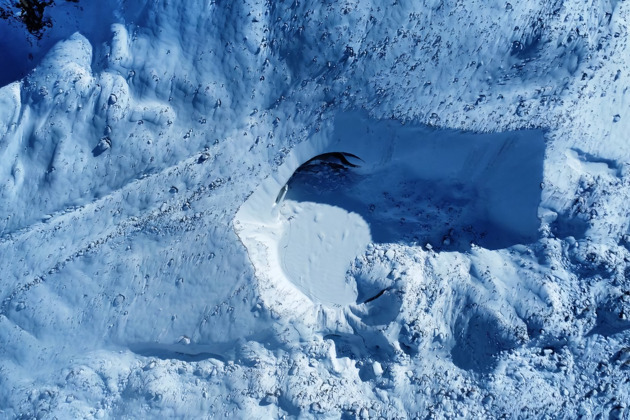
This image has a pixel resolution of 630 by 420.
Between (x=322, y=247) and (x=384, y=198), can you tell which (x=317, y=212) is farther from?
(x=384, y=198)

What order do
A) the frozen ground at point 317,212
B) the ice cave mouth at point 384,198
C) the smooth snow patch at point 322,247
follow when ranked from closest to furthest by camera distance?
1. the frozen ground at point 317,212
2. the ice cave mouth at point 384,198
3. the smooth snow patch at point 322,247

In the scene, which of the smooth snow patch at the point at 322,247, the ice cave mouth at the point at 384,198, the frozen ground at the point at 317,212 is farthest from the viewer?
the smooth snow patch at the point at 322,247

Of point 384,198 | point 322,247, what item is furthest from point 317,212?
point 384,198

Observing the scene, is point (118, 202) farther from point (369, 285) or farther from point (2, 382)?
point (369, 285)

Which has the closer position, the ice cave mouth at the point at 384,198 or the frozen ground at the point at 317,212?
the frozen ground at the point at 317,212
